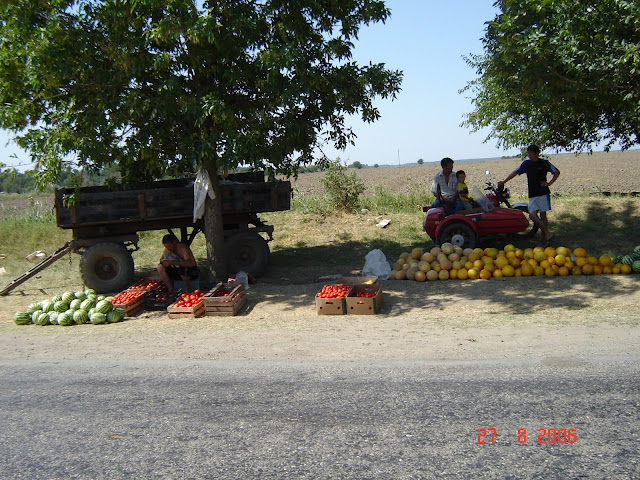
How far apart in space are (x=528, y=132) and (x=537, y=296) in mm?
6253

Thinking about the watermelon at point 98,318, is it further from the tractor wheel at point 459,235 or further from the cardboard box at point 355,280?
the tractor wheel at point 459,235

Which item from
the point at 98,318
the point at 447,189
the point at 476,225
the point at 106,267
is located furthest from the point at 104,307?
the point at 476,225

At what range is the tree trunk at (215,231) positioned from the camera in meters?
10.7

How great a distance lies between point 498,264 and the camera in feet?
33.2

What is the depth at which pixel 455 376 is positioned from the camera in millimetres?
5574

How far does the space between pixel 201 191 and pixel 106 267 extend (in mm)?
2705

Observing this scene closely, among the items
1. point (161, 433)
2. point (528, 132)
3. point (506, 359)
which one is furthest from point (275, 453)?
point (528, 132)

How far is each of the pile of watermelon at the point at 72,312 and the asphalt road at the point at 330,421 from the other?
2585 mm

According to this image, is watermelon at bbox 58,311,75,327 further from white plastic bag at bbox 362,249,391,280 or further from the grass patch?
white plastic bag at bbox 362,249,391,280

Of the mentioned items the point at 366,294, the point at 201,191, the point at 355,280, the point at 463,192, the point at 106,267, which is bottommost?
the point at 366,294

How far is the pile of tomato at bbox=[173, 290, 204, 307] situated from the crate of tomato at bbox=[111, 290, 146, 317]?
2.27 ft

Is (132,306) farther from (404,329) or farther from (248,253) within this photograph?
(404,329)

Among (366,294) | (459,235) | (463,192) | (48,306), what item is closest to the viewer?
(366,294)

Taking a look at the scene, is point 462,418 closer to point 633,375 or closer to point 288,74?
point 633,375
